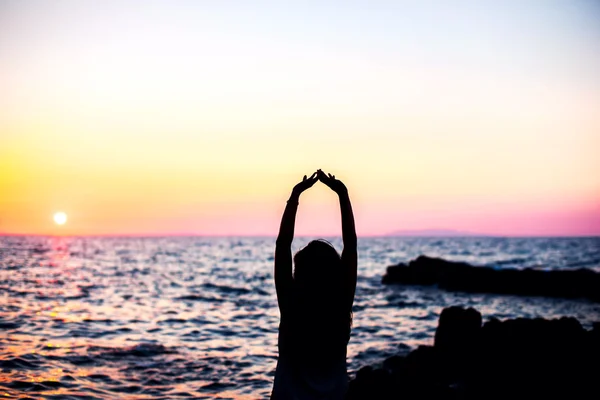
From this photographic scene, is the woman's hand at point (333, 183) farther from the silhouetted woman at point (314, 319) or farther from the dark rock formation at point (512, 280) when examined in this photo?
the dark rock formation at point (512, 280)

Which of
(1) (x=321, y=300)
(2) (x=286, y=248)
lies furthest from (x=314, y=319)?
(2) (x=286, y=248)

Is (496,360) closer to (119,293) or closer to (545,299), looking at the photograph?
(119,293)

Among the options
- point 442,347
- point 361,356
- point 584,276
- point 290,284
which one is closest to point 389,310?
point 361,356

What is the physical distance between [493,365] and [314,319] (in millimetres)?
7813

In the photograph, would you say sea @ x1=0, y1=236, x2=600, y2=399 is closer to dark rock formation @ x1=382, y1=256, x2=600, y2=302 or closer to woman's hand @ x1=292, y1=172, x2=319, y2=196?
woman's hand @ x1=292, y1=172, x2=319, y2=196

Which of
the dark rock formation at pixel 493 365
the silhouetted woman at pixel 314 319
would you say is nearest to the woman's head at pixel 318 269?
the silhouetted woman at pixel 314 319

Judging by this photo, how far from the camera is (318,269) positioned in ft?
10.7

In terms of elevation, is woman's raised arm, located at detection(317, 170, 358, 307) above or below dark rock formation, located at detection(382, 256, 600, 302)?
above

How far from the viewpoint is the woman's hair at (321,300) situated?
3246 millimetres

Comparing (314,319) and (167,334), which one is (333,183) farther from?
(167,334)

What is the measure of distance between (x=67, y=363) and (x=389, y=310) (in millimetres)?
14003

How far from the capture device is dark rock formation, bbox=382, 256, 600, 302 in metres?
32.6

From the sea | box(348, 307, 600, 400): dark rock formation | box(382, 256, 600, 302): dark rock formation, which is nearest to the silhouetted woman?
the sea

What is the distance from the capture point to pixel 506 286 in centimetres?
3419
